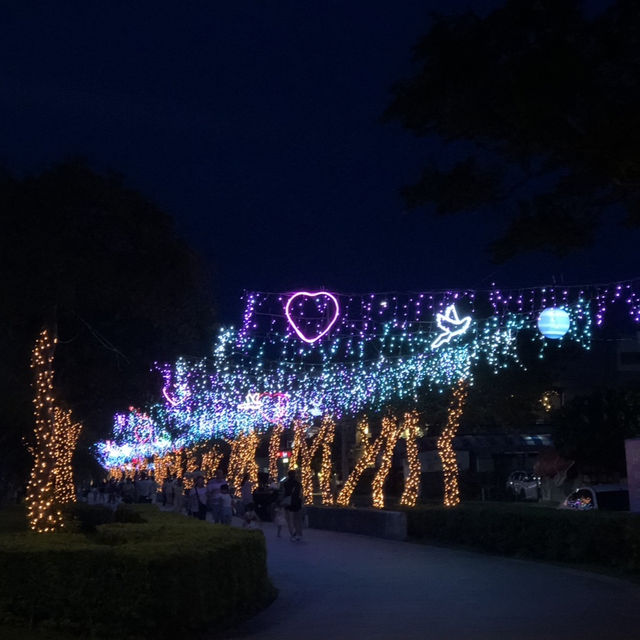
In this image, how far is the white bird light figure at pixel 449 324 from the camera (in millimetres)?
23375

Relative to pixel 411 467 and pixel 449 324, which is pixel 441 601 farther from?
pixel 411 467

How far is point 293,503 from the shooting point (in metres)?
24.0

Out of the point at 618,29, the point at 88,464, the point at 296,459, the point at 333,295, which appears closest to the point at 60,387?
the point at 333,295

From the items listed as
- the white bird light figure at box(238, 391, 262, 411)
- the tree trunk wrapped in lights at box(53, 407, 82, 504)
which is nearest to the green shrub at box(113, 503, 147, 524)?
the tree trunk wrapped in lights at box(53, 407, 82, 504)

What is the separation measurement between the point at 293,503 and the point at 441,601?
11784 mm

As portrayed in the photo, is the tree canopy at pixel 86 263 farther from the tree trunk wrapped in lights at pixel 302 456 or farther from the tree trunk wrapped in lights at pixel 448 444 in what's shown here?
the tree trunk wrapped in lights at pixel 302 456

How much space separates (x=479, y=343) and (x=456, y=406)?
2445 mm

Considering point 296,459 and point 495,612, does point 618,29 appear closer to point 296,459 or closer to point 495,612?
point 495,612

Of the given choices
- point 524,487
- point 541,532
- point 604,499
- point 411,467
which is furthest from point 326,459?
point 541,532

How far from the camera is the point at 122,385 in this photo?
2641cm

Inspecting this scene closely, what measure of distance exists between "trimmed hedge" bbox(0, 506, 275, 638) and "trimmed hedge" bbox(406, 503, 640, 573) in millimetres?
6818

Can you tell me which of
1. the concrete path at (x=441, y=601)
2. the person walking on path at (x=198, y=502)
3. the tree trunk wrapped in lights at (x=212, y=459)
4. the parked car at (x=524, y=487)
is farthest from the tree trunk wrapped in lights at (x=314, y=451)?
the tree trunk wrapped in lights at (x=212, y=459)

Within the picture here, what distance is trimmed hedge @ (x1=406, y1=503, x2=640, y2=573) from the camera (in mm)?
15406

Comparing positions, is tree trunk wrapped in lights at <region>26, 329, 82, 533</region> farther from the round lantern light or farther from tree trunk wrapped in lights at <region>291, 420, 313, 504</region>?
tree trunk wrapped in lights at <region>291, 420, 313, 504</region>
